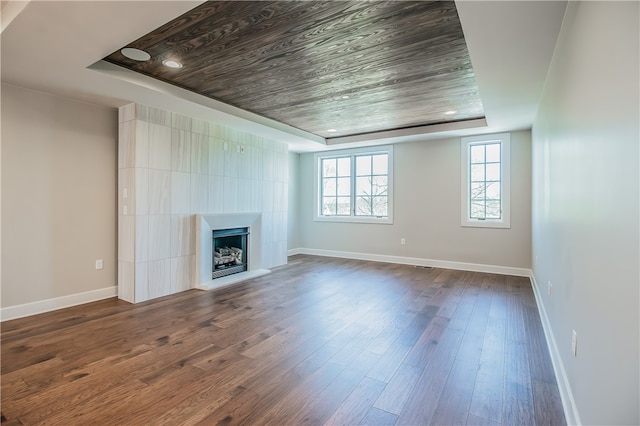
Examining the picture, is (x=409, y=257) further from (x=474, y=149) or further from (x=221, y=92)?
(x=221, y=92)

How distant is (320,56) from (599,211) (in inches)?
93.0

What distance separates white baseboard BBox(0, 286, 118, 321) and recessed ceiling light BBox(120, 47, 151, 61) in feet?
9.07

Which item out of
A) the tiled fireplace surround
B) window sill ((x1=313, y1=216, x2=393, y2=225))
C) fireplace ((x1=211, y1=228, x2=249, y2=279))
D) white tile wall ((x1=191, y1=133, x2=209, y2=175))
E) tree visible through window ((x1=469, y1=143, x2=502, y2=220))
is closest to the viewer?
the tiled fireplace surround

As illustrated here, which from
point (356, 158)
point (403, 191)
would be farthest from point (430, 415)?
point (356, 158)

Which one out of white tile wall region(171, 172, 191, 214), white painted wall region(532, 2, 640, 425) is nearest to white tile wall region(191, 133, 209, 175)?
white tile wall region(171, 172, 191, 214)

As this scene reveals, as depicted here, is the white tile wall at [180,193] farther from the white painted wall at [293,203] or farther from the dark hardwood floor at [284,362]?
the white painted wall at [293,203]

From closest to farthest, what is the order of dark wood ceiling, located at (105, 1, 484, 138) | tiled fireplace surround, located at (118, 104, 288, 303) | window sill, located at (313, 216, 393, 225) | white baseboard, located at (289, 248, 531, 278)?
1. dark wood ceiling, located at (105, 1, 484, 138)
2. tiled fireplace surround, located at (118, 104, 288, 303)
3. white baseboard, located at (289, 248, 531, 278)
4. window sill, located at (313, 216, 393, 225)

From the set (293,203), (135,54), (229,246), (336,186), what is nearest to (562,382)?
(135,54)

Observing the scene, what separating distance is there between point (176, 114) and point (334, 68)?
7.77 ft

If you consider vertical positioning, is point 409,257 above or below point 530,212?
below

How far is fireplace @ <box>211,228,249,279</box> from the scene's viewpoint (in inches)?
195

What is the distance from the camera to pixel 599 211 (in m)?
1.35

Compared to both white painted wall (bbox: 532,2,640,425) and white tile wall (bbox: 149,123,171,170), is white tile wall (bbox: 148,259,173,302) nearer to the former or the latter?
white tile wall (bbox: 149,123,171,170)

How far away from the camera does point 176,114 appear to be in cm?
428
